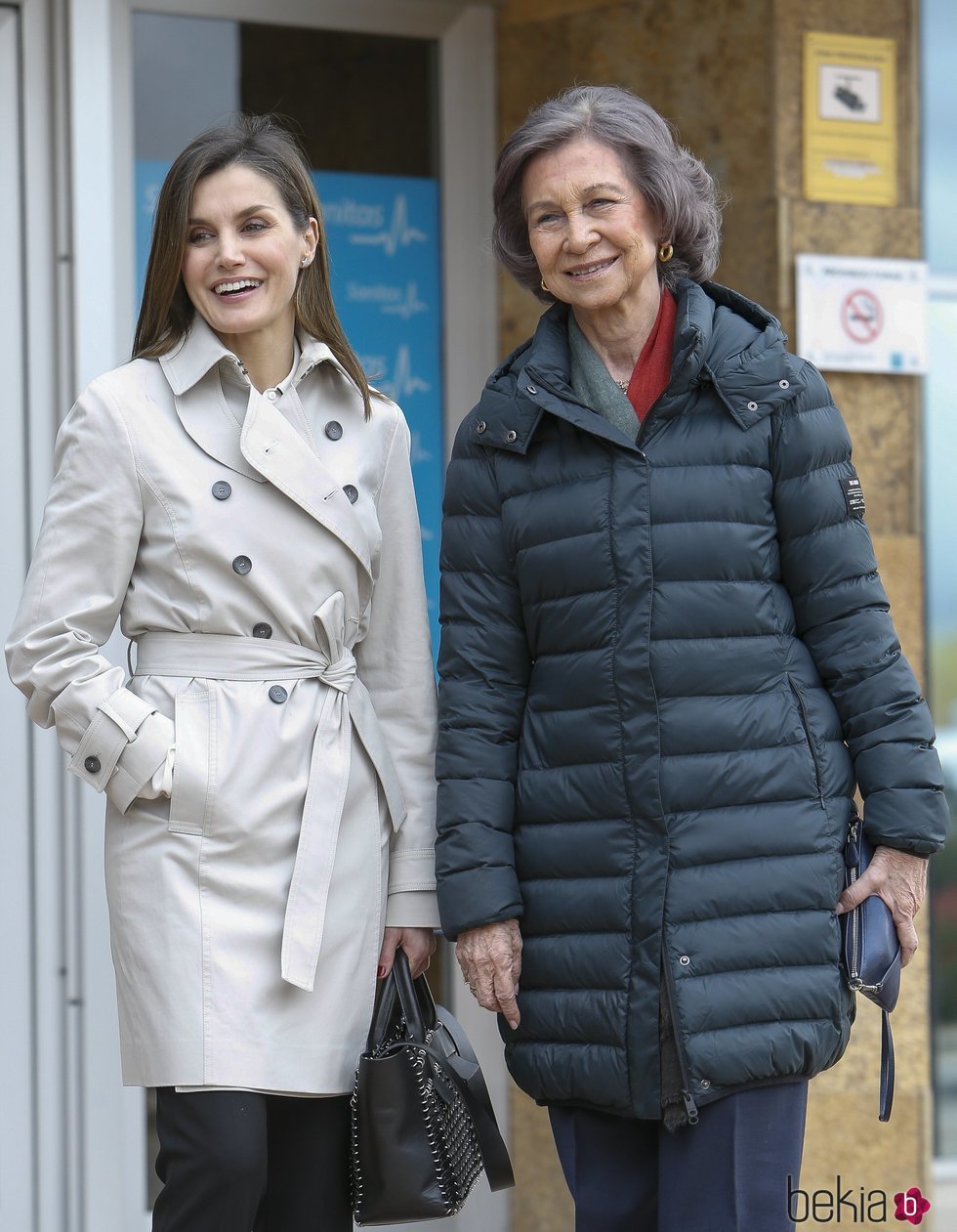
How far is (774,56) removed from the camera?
4.23m

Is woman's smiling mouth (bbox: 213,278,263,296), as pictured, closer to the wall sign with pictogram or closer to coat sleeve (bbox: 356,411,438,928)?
coat sleeve (bbox: 356,411,438,928)

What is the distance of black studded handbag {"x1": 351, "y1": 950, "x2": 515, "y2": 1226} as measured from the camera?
2.92 m

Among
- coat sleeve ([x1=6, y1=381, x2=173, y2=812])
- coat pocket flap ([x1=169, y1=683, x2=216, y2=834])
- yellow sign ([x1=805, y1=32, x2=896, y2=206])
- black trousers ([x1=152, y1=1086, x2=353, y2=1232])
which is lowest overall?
black trousers ([x1=152, y1=1086, x2=353, y2=1232])

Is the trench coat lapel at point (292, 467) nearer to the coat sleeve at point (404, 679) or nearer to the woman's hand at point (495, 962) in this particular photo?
the coat sleeve at point (404, 679)

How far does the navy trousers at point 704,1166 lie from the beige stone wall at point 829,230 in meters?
1.38

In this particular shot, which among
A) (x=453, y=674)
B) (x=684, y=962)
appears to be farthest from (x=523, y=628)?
(x=684, y=962)

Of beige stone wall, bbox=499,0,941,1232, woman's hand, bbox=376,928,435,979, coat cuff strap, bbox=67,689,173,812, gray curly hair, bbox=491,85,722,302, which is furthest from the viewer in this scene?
beige stone wall, bbox=499,0,941,1232

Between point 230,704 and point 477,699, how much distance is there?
15.7 inches

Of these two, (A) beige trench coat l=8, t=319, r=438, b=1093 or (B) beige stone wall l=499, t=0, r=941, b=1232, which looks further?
(B) beige stone wall l=499, t=0, r=941, b=1232

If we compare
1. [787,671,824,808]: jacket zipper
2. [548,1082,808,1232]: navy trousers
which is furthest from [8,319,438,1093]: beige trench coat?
[787,671,824,808]: jacket zipper

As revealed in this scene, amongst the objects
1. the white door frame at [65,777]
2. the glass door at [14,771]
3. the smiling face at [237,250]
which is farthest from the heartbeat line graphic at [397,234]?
the smiling face at [237,250]

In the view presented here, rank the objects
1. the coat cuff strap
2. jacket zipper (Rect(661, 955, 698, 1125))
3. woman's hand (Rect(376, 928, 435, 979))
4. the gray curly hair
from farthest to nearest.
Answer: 1. woman's hand (Rect(376, 928, 435, 979))
2. the gray curly hair
3. the coat cuff strap
4. jacket zipper (Rect(661, 955, 698, 1125))

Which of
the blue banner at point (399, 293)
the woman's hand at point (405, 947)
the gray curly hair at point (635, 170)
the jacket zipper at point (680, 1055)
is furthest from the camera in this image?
the blue banner at point (399, 293)

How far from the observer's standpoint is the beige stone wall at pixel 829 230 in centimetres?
423
